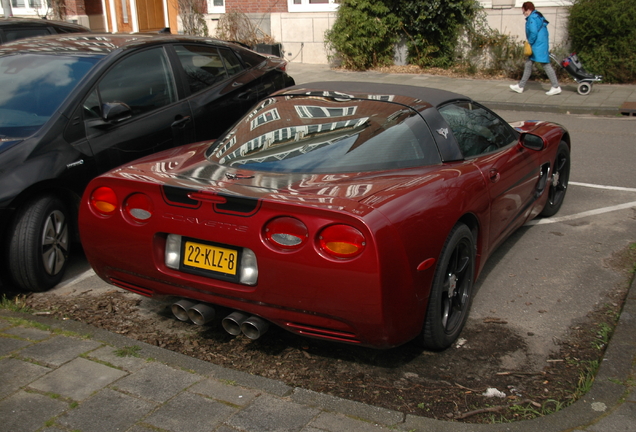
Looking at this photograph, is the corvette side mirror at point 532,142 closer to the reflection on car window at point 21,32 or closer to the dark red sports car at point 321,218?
the dark red sports car at point 321,218

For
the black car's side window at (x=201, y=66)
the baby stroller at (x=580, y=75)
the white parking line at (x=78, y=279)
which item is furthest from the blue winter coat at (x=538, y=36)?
the white parking line at (x=78, y=279)

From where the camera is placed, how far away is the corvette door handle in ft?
18.5

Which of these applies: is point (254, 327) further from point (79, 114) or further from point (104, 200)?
point (79, 114)

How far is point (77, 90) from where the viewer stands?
4992mm

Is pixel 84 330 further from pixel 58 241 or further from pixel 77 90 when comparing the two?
pixel 77 90

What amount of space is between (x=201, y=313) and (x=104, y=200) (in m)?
0.85

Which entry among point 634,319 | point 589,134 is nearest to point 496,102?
point 589,134

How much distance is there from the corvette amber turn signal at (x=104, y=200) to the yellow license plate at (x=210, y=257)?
0.53m

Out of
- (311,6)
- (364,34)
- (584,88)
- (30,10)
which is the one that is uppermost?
(30,10)

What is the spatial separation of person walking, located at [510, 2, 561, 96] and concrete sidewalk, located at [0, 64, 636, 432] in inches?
394

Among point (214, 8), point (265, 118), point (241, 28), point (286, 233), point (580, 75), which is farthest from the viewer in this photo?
point (214, 8)

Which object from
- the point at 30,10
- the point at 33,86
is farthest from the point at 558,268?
the point at 30,10

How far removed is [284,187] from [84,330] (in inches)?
56.8

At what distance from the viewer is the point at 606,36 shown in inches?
A: 530
